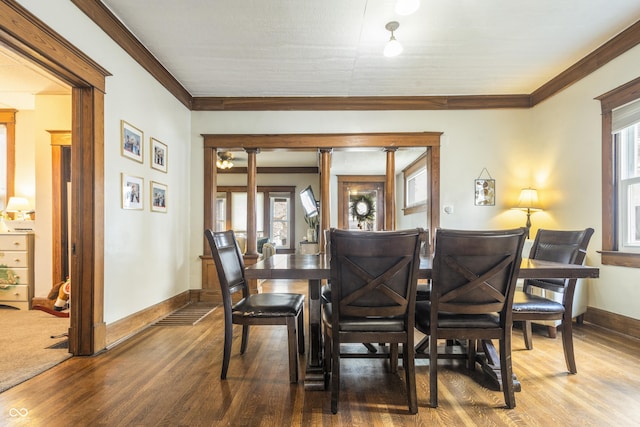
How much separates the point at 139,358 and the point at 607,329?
161 inches

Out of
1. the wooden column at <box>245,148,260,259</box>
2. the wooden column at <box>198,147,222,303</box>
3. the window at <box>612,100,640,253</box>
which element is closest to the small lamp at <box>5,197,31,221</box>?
the wooden column at <box>198,147,222,303</box>

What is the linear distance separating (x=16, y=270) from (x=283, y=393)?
4.09 meters

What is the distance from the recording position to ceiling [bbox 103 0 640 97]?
2732 mm

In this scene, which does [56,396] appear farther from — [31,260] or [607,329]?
[607,329]

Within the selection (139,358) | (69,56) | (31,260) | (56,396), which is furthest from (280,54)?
(31,260)

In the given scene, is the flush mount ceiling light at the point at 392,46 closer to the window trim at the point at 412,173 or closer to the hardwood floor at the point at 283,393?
the hardwood floor at the point at 283,393

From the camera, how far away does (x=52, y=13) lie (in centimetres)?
229

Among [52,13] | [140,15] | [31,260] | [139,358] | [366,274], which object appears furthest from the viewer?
[31,260]

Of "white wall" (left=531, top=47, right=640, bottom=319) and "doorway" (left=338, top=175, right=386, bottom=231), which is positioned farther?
"doorway" (left=338, top=175, right=386, bottom=231)

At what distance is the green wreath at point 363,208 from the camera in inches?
340

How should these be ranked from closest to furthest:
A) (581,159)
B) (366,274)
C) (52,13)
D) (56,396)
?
(366,274), (56,396), (52,13), (581,159)

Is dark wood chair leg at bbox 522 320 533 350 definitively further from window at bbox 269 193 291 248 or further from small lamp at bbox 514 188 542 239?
window at bbox 269 193 291 248

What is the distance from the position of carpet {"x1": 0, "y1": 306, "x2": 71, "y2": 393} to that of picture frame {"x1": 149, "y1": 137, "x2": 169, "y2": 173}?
179cm

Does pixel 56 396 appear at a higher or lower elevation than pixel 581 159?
lower
